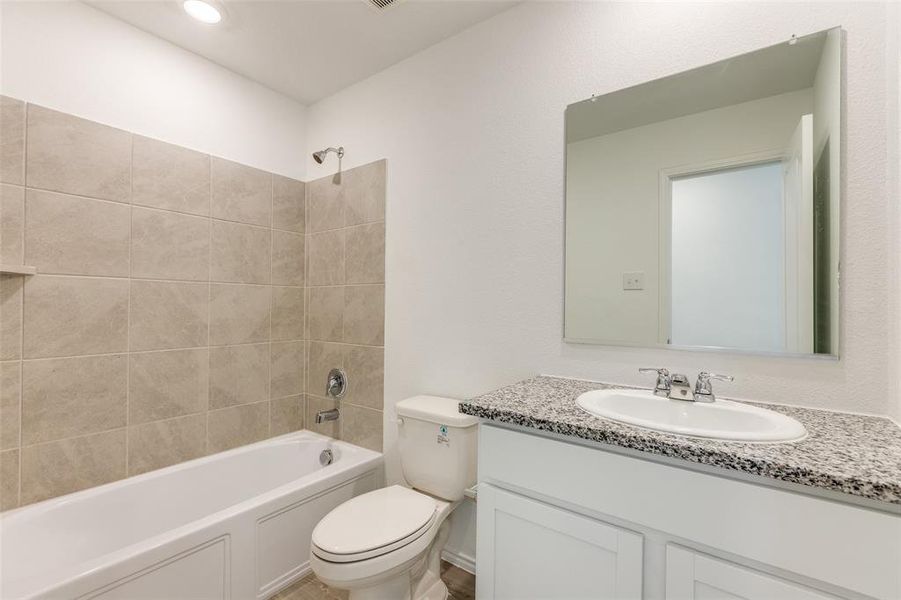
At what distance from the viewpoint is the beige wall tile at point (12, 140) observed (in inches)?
58.4

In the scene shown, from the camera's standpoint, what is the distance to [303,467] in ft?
7.59

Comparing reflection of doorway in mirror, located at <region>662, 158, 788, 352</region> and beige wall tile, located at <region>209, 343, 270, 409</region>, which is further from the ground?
reflection of doorway in mirror, located at <region>662, 158, 788, 352</region>

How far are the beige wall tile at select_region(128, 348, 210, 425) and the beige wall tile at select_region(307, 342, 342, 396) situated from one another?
57 cm

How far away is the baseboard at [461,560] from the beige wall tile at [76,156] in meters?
2.20

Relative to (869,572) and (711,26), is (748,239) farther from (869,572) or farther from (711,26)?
(869,572)

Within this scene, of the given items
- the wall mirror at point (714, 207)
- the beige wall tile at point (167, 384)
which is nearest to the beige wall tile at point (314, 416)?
the beige wall tile at point (167, 384)

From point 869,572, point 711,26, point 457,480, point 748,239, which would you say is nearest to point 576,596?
point 869,572

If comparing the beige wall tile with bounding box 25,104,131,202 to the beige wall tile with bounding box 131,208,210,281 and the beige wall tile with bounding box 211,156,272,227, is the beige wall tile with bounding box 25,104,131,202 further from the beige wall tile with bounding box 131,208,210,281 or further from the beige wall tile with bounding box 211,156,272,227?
the beige wall tile with bounding box 211,156,272,227

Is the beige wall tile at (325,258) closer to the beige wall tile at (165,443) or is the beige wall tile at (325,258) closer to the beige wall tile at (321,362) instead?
the beige wall tile at (321,362)

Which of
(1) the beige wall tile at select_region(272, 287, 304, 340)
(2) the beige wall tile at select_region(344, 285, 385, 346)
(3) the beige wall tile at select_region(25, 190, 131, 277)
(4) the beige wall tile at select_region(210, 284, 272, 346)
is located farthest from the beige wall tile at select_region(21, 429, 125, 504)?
(2) the beige wall tile at select_region(344, 285, 385, 346)

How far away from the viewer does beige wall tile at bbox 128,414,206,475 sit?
1827 millimetres

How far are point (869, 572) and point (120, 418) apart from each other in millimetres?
2455

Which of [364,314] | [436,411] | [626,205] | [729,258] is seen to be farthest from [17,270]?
[729,258]

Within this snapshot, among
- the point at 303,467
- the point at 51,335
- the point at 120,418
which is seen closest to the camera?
the point at 51,335
